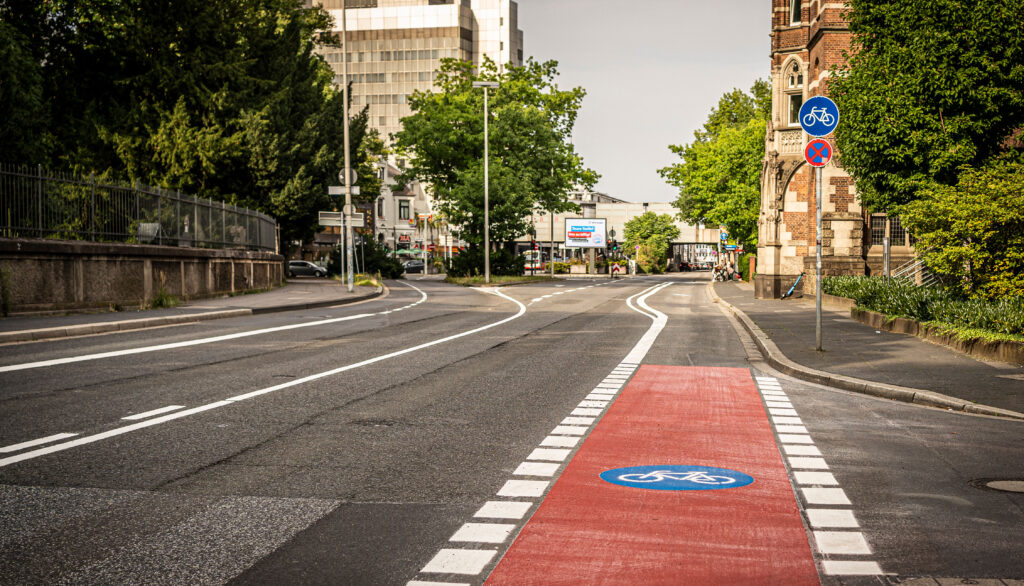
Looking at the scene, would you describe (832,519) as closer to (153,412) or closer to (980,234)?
(153,412)

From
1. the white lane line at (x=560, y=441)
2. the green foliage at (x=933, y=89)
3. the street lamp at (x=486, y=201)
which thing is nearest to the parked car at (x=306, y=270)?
the street lamp at (x=486, y=201)

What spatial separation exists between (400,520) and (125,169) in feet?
106

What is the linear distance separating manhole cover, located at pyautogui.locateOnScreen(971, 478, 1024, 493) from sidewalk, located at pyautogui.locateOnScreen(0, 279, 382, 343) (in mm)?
13872

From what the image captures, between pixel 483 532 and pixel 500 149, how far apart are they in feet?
174

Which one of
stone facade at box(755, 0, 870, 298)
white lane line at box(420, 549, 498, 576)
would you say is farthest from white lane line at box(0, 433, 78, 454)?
stone facade at box(755, 0, 870, 298)

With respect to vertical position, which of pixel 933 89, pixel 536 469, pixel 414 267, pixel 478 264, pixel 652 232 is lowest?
pixel 414 267

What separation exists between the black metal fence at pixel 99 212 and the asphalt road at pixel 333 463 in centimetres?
619

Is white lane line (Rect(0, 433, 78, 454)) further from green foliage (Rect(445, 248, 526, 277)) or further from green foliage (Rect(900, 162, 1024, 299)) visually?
green foliage (Rect(445, 248, 526, 277))

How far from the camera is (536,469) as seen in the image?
19.8 ft

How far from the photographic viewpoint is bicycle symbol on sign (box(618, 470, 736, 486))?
5.78m

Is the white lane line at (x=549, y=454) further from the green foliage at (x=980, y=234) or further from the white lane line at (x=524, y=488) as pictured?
the green foliage at (x=980, y=234)

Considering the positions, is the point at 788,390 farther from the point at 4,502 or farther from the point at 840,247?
the point at 840,247

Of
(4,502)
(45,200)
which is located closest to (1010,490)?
(4,502)

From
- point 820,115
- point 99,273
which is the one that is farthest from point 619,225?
point 820,115
